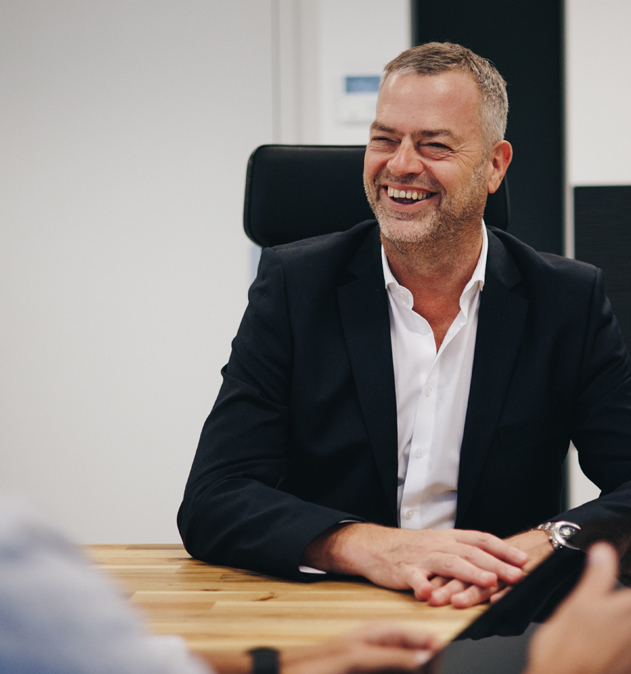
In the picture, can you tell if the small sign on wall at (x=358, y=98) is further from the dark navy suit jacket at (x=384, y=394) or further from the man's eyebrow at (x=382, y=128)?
the dark navy suit jacket at (x=384, y=394)

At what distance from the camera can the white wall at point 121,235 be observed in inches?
107

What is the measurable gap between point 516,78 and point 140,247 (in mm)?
1574

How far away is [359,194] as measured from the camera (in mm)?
1385

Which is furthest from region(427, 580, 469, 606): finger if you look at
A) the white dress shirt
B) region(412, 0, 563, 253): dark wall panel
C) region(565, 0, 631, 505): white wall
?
region(412, 0, 563, 253): dark wall panel

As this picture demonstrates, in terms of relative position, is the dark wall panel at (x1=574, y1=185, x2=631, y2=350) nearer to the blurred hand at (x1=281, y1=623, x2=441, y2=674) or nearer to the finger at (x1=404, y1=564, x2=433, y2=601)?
the finger at (x1=404, y1=564, x2=433, y2=601)

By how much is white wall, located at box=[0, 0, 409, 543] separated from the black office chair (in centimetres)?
138

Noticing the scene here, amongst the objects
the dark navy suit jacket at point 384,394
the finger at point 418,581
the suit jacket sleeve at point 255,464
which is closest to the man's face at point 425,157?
the dark navy suit jacket at point 384,394

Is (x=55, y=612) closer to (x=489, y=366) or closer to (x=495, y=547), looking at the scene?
(x=495, y=547)

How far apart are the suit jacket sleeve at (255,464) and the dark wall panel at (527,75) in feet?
4.85

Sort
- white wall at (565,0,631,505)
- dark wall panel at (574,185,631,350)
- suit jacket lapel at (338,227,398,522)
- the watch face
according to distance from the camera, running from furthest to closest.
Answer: white wall at (565,0,631,505) < dark wall panel at (574,185,631,350) < suit jacket lapel at (338,227,398,522) < the watch face

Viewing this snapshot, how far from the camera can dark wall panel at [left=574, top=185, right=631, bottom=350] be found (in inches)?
82.6

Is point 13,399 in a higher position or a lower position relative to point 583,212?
lower

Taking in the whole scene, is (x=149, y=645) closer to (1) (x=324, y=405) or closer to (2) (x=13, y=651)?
(2) (x=13, y=651)

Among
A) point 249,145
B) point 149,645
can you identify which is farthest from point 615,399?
point 249,145
